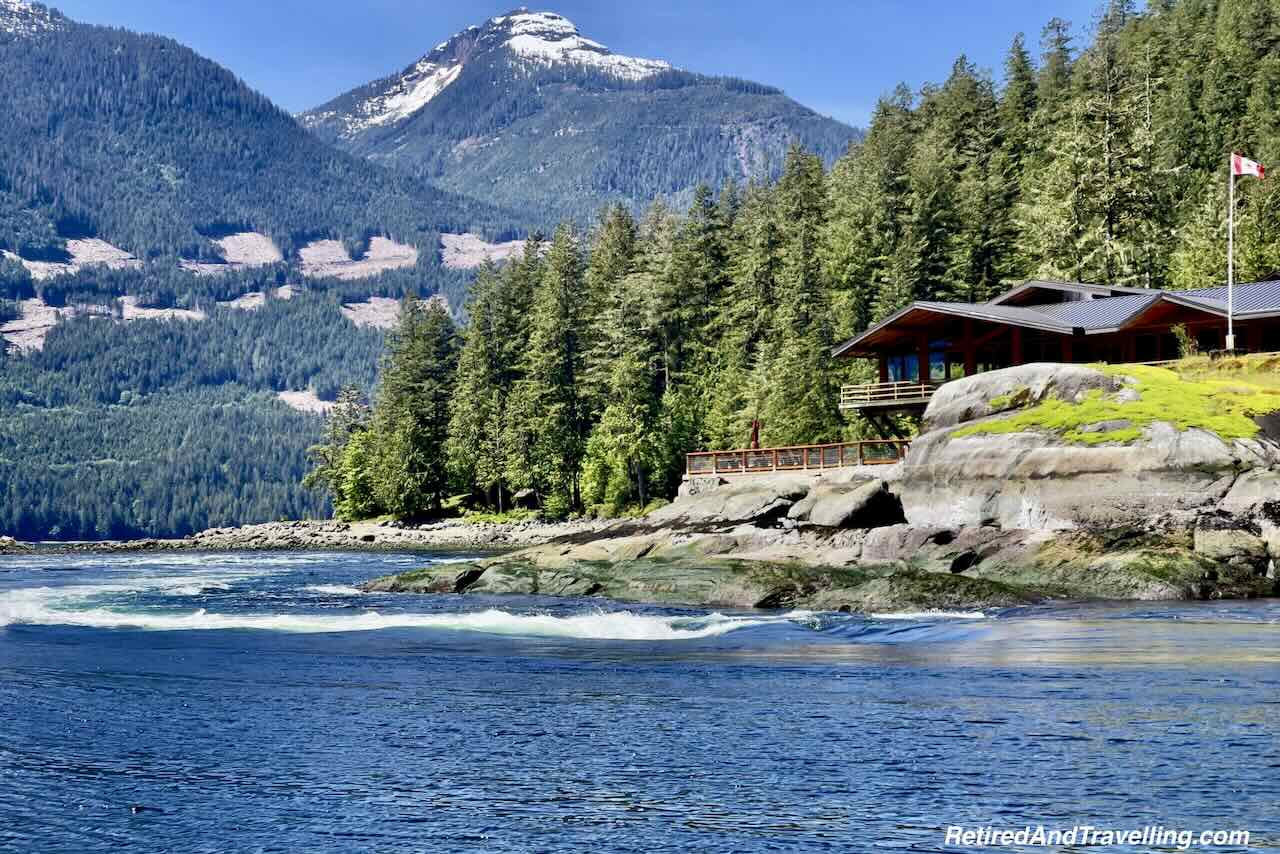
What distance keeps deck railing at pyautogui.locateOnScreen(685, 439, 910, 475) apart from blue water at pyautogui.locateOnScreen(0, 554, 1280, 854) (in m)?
22.1

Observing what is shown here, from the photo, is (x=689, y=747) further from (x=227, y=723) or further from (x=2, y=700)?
(x=2, y=700)

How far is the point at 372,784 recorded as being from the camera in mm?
14641

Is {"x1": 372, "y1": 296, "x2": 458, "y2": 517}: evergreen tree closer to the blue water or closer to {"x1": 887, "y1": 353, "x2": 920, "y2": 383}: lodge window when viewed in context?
{"x1": 887, "y1": 353, "x2": 920, "y2": 383}: lodge window

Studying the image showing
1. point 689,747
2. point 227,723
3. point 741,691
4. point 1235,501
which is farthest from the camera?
point 1235,501

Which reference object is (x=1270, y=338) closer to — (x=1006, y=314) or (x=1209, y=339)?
(x=1209, y=339)

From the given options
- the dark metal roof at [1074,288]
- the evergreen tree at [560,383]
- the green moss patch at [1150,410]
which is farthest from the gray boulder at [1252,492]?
the evergreen tree at [560,383]

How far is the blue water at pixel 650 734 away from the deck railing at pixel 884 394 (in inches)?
1191

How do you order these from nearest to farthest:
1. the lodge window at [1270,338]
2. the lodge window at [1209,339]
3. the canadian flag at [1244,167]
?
the canadian flag at [1244,167] < the lodge window at [1270,338] < the lodge window at [1209,339]

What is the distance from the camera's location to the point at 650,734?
1695cm

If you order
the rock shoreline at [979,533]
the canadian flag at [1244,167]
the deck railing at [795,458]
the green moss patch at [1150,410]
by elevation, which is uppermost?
the canadian flag at [1244,167]

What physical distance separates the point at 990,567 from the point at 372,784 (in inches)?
1006

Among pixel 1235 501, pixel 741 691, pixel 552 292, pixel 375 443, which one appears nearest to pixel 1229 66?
pixel 552 292

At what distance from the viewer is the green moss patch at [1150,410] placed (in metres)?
38.0

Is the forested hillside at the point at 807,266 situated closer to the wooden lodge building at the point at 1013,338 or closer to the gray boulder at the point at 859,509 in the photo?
the wooden lodge building at the point at 1013,338
